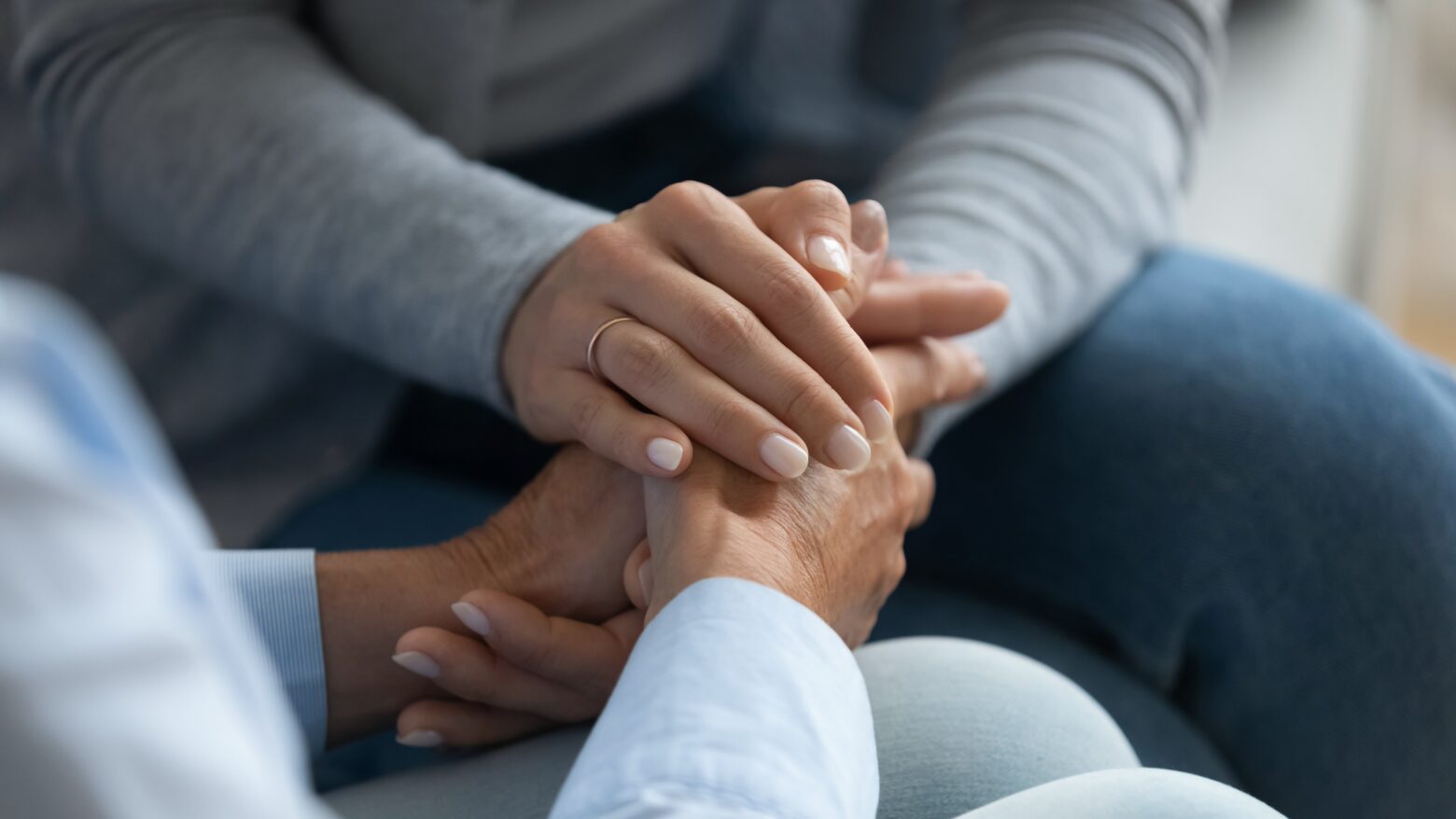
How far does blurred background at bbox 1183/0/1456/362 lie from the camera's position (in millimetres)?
1084

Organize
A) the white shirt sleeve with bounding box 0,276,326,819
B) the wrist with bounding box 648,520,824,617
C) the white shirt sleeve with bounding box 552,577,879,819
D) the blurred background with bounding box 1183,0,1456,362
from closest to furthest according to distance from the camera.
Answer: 1. the white shirt sleeve with bounding box 0,276,326,819
2. the white shirt sleeve with bounding box 552,577,879,819
3. the wrist with bounding box 648,520,824,617
4. the blurred background with bounding box 1183,0,1456,362

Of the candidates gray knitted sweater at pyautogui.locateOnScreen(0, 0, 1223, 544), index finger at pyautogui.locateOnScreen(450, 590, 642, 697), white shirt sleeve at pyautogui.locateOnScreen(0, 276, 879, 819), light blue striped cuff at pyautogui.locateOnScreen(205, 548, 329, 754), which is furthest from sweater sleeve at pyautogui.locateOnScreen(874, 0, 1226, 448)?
white shirt sleeve at pyautogui.locateOnScreen(0, 276, 879, 819)

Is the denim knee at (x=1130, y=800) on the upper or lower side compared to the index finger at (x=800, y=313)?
lower

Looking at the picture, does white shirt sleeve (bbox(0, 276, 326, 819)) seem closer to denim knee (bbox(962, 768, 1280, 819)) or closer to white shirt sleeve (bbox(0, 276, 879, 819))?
white shirt sleeve (bbox(0, 276, 879, 819))

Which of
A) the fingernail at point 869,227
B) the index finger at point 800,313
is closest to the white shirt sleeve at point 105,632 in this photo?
the index finger at point 800,313

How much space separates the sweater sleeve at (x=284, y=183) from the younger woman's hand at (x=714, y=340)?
2.4 inches

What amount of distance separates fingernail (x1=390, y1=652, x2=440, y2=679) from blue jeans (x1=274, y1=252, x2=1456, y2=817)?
0.16 metres

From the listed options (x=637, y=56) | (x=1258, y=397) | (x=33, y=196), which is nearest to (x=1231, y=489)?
(x=1258, y=397)

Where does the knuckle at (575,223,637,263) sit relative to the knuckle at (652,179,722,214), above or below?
below

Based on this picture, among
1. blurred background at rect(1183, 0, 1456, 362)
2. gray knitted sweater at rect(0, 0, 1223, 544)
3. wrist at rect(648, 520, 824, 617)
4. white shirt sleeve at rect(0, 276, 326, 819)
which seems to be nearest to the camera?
white shirt sleeve at rect(0, 276, 326, 819)

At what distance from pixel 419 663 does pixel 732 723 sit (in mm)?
237

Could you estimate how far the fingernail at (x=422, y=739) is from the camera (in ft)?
1.76

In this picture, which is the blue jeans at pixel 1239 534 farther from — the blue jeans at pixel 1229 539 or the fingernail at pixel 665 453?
the fingernail at pixel 665 453

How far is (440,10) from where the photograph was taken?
2.33ft
